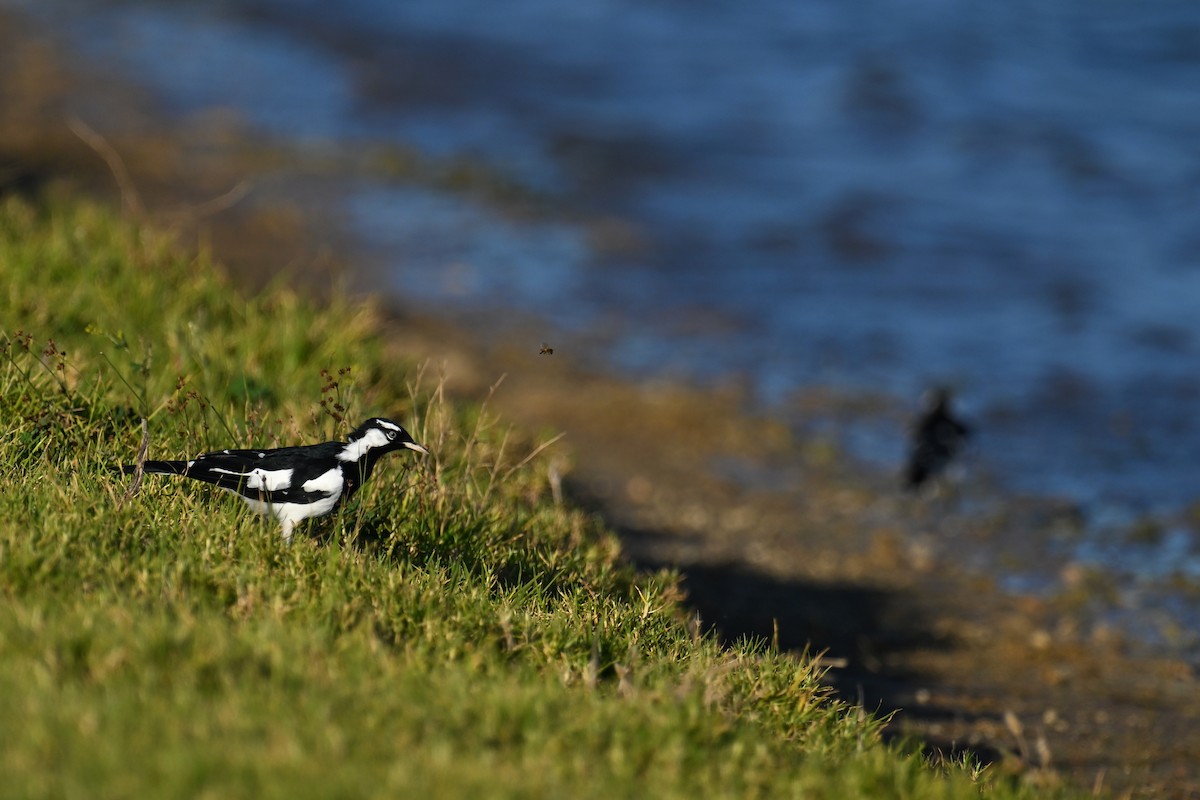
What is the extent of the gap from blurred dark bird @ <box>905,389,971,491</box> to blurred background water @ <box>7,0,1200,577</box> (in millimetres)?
1031

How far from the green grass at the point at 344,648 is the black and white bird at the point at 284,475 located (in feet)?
0.33

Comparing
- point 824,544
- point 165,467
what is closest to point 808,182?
point 824,544

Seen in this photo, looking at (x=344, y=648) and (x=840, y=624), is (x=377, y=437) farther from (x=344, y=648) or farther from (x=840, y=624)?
(x=840, y=624)

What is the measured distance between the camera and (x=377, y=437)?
553 cm

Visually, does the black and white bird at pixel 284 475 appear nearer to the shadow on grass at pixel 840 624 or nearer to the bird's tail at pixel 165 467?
the bird's tail at pixel 165 467

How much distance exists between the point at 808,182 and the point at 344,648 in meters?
17.1

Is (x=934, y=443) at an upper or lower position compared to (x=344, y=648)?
lower

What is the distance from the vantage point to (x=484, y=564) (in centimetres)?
538

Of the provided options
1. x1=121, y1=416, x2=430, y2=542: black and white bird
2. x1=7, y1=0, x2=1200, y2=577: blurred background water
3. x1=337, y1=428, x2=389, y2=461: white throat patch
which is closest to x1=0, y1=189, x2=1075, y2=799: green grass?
x1=121, y1=416, x2=430, y2=542: black and white bird

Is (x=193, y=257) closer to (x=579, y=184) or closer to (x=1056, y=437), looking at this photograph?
(x=1056, y=437)

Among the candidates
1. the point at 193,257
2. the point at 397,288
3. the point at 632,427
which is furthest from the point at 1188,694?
the point at 397,288

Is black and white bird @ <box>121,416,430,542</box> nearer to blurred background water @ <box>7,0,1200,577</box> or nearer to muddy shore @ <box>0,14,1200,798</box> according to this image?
muddy shore @ <box>0,14,1200,798</box>

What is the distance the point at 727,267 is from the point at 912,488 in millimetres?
6301

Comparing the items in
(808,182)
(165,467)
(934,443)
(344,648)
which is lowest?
(934,443)
